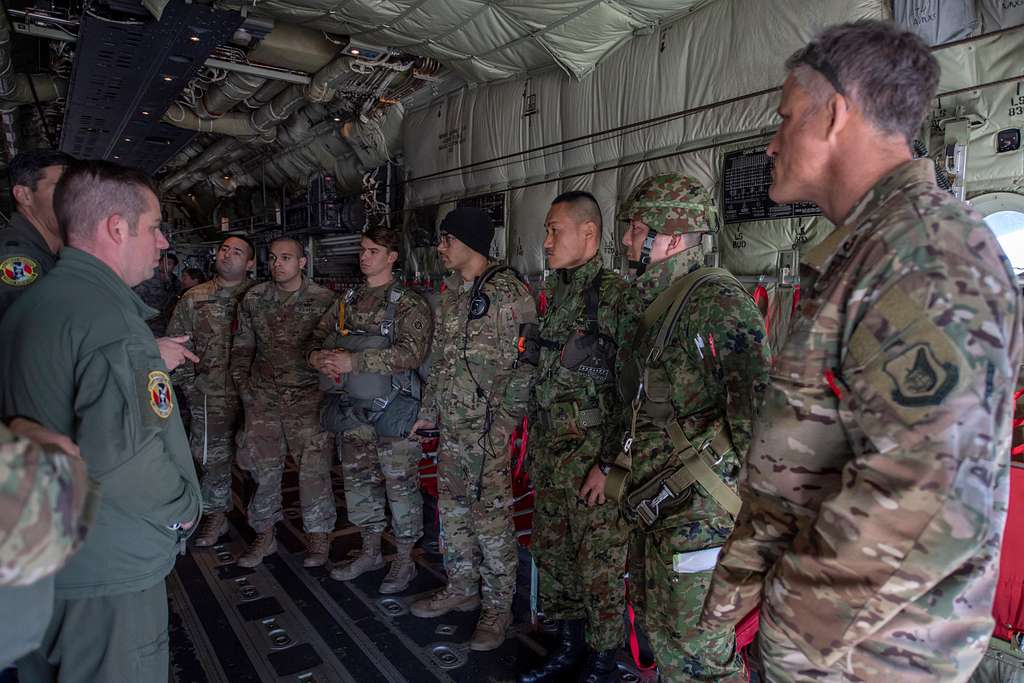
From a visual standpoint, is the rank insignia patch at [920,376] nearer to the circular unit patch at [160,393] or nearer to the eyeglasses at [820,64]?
the eyeglasses at [820,64]

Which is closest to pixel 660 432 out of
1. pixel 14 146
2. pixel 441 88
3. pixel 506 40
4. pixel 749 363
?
pixel 749 363

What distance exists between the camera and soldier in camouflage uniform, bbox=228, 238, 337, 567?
369 centimetres

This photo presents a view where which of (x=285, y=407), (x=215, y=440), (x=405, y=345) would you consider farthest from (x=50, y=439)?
(x=215, y=440)

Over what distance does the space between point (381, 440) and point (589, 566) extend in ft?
4.88

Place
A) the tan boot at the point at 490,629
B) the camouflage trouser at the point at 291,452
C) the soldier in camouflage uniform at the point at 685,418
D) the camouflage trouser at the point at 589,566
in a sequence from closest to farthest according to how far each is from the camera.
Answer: the soldier in camouflage uniform at the point at 685,418
the camouflage trouser at the point at 589,566
the tan boot at the point at 490,629
the camouflage trouser at the point at 291,452

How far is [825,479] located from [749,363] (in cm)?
77

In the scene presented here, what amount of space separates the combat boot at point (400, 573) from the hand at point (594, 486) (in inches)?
59.2

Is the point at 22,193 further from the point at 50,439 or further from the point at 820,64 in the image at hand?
the point at 820,64

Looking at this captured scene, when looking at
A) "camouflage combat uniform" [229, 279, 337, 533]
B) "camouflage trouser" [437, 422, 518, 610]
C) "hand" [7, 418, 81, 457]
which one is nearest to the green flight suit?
"hand" [7, 418, 81, 457]

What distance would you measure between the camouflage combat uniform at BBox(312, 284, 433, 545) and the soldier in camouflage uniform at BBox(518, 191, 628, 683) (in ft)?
3.07

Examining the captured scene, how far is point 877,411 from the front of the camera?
868 mm

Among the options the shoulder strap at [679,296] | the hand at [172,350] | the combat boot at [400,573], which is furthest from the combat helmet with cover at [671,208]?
the combat boot at [400,573]

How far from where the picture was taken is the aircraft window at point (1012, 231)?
1.96m

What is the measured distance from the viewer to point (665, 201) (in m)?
2.06
